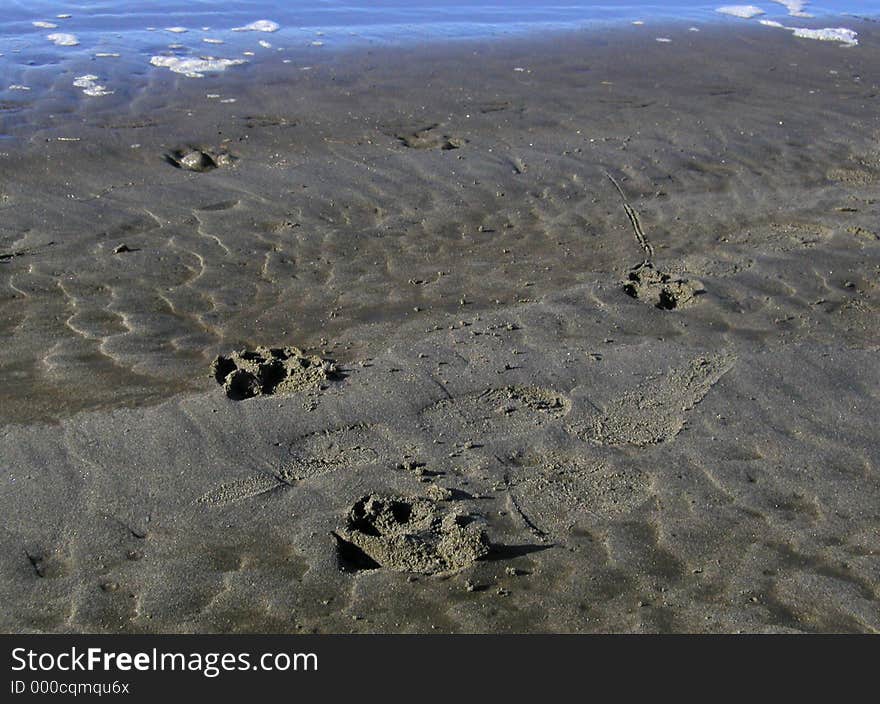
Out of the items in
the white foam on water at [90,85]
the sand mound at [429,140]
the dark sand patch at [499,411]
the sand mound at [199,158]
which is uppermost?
the dark sand patch at [499,411]

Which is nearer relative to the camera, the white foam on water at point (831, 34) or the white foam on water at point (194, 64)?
the white foam on water at point (194, 64)

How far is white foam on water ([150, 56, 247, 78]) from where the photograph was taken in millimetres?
10242

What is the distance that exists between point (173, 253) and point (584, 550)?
3.58m

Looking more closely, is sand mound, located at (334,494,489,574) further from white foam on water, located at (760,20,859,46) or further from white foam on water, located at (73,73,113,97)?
white foam on water, located at (760,20,859,46)

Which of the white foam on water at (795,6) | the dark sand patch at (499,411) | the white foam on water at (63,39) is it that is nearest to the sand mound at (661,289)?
the dark sand patch at (499,411)

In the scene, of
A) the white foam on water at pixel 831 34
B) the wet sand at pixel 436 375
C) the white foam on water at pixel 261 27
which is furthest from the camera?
the white foam on water at pixel 831 34

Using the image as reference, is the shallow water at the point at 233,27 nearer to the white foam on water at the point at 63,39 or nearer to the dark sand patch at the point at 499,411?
the white foam on water at the point at 63,39

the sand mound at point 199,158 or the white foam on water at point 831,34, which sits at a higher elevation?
the white foam on water at point 831,34

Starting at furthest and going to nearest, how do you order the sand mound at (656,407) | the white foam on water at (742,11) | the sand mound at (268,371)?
the white foam on water at (742,11), the sand mound at (268,371), the sand mound at (656,407)

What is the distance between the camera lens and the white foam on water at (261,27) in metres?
12.5

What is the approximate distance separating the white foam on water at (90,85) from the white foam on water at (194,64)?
0.88 metres

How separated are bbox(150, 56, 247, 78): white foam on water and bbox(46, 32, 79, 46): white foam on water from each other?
132cm

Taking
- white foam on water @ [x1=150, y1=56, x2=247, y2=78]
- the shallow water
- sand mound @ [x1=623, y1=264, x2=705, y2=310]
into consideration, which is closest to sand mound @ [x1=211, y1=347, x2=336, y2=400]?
sand mound @ [x1=623, y1=264, x2=705, y2=310]

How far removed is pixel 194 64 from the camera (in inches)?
416
